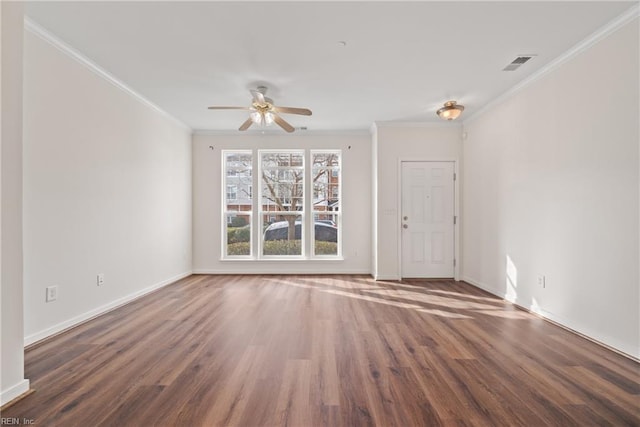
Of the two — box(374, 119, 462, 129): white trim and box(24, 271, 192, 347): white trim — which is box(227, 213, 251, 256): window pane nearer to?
box(24, 271, 192, 347): white trim

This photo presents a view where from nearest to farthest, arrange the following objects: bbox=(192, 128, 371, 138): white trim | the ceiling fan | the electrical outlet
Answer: the electrical outlet
the ceiling fan
bbox=(192, 128, 371, 138): white trim

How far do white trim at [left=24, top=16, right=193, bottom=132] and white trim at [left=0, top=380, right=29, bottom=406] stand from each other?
2.72 meters

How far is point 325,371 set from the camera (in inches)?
80.4

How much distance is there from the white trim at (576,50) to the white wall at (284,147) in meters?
2.39

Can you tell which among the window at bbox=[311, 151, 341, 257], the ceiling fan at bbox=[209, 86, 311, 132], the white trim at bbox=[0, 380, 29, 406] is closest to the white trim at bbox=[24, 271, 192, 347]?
the white trim at bbox=[0, 380, 29, 406]

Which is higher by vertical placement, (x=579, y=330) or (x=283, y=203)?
(x=283, y=203)

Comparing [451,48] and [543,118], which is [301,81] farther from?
[543,118]

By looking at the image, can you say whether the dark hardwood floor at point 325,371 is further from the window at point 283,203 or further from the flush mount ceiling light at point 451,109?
the flush mount ceiling light at point 451,109

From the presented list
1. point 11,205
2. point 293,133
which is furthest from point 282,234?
point 11,205

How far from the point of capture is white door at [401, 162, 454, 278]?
514cm

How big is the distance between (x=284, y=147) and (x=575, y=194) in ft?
14.4

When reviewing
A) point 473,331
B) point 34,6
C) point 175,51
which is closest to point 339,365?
point 473,331

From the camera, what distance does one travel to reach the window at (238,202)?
5.73 metres

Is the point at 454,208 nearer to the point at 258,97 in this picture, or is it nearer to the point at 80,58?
the point at 258,97
